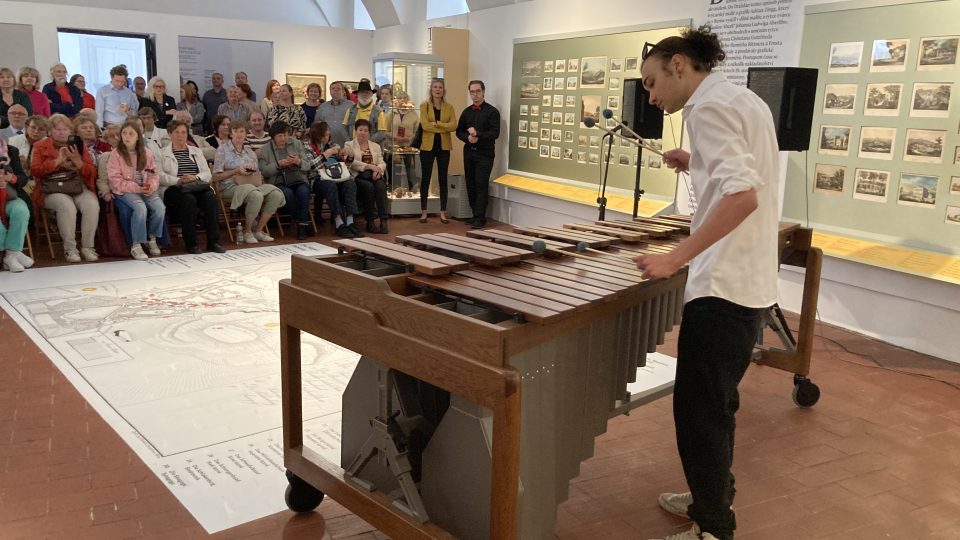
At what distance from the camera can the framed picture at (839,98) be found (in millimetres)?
5840

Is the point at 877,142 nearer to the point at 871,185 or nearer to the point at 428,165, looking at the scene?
the point at 871,185

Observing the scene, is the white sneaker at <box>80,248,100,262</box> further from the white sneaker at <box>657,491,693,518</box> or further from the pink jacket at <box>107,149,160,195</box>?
the white sneaker at <box>657,491,693,518</box>

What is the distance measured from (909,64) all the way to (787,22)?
3.79ft

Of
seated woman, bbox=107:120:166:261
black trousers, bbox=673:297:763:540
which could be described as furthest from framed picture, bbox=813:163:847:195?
seated woman, bbox=107:120:166:261

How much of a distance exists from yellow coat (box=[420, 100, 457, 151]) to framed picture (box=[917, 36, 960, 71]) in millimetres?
6093

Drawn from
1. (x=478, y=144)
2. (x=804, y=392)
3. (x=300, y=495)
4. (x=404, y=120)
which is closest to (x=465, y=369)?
(x=300, y=495)

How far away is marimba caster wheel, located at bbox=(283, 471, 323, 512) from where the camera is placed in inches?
117

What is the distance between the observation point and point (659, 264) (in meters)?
2.40

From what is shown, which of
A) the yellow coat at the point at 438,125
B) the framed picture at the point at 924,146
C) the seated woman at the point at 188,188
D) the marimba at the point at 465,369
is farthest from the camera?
the yellow coat at the point at 438,125

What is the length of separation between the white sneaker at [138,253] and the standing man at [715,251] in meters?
6.21

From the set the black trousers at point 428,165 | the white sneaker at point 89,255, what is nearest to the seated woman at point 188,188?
the white sneaker at point 89,255

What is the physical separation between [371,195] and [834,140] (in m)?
5.35

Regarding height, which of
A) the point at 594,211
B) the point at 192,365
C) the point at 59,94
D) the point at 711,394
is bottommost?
the point at 192,365

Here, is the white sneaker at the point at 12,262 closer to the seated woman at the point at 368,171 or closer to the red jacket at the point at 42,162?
the red jacket at the point at 42,162
